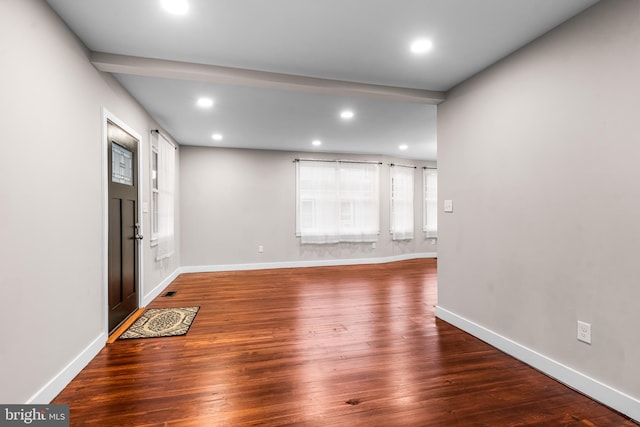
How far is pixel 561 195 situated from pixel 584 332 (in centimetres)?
91

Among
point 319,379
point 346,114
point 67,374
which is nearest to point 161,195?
point 67,374

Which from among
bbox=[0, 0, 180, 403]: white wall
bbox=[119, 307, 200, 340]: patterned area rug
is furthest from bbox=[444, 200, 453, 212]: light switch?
bbox=[0, 0, 180, 403]: white wall

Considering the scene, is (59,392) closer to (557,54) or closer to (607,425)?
(607,425)

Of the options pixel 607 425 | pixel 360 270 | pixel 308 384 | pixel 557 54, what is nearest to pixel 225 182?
pixel 360 270

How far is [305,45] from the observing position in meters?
2.37

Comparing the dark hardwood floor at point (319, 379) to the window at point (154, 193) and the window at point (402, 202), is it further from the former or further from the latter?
the window at point (402, 202)

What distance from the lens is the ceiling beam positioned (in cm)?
254

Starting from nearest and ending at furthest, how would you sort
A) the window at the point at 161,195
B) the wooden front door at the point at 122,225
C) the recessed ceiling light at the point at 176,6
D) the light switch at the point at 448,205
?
the recessed ceiling light at the point at 176,6 < the wooden front door at the point at 122,225 < the light switch at the point at 448,205 < the window at the point at 161,195

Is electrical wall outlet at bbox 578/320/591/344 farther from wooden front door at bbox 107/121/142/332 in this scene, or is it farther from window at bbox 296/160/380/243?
window at bbox 296/160/380/243

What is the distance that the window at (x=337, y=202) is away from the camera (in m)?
6.46

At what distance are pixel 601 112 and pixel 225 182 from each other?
5585mm

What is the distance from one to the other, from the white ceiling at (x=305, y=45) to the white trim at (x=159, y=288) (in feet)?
7.89

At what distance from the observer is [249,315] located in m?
3.48

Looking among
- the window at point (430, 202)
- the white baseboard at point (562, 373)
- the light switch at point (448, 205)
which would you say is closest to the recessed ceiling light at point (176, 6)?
the light switch at point (448, 205)
